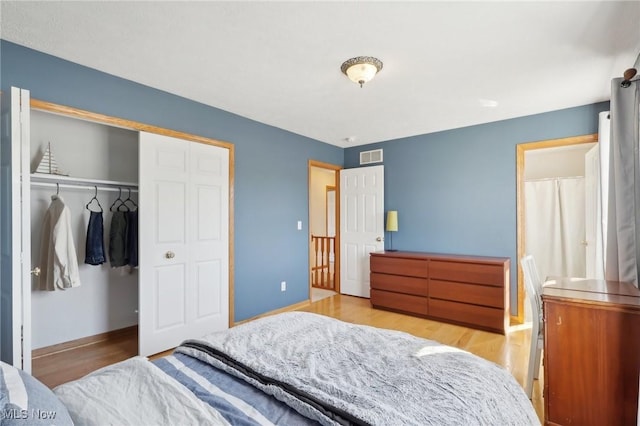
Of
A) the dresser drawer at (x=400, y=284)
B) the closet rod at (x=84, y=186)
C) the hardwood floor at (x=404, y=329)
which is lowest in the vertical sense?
the hardwood floor at (x=404, y=329)

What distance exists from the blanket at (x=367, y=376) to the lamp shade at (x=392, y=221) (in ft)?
9.25

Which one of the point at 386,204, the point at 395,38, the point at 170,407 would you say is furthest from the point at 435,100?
the point at 170,407

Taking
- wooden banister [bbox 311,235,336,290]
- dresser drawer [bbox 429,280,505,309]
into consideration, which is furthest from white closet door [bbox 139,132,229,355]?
wooden banister [bbox 311,235,336,290]

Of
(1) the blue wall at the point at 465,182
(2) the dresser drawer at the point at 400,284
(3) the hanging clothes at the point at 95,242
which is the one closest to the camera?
(3) the hanging clothes at the point at 95,242

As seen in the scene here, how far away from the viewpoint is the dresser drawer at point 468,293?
3.29 metres

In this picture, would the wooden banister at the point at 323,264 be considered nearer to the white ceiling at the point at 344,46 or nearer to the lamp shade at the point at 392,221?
the lamp shade at the point at 392,221

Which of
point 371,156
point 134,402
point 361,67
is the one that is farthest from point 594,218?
point 134,402

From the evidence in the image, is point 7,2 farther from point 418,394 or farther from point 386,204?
point 386,204

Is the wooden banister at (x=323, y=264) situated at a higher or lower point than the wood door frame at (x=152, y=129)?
lower

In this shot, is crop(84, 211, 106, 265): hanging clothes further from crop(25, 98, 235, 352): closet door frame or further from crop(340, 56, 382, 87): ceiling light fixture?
crop(340, 56, 382, 87): ceiling light fixture

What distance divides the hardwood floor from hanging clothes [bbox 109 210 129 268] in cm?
82

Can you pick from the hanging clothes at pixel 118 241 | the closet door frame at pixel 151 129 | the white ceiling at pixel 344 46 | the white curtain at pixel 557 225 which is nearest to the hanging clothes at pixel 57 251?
the hanging clothes at pixel 118 241

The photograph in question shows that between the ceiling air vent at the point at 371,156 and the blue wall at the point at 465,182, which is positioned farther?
the ceiling air vent at the point at 371,156

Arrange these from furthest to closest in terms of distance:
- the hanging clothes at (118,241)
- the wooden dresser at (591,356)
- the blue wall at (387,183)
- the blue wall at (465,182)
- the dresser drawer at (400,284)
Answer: the dresser drawer at (400,284)
the blue wall at (465,182)
the blue wall at (387,183)
the hanging clothes at (118,241)
the wooden dresser at (591,356)
